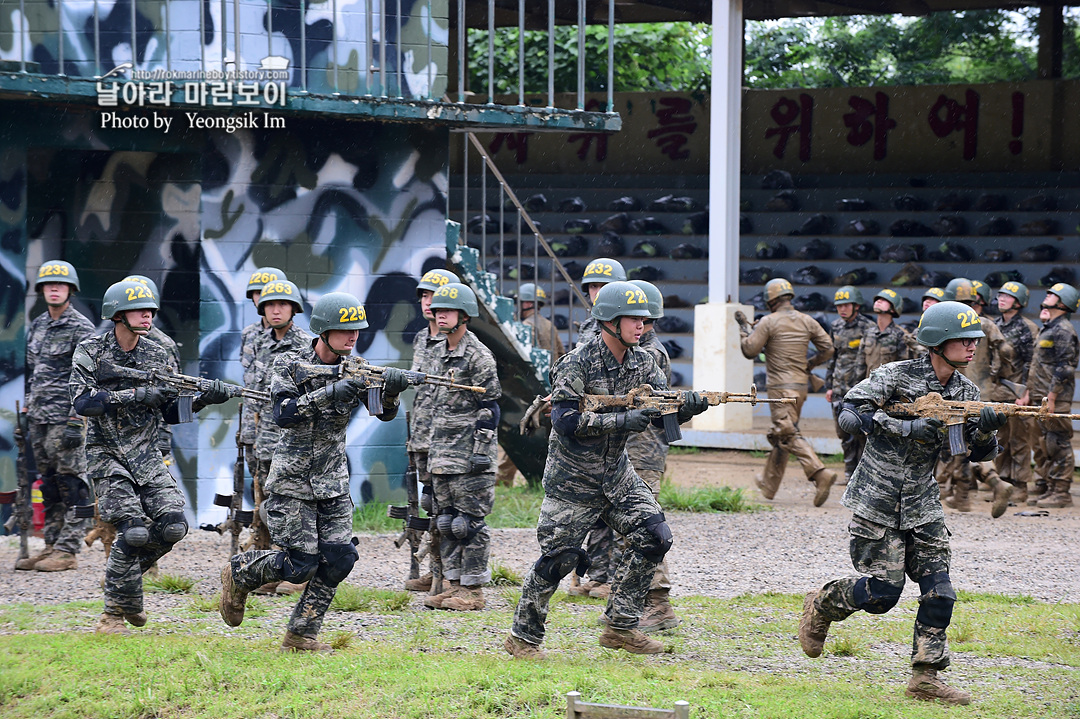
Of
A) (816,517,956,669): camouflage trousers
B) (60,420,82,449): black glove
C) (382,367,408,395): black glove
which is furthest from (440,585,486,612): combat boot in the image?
(60,420,82,449): black glove

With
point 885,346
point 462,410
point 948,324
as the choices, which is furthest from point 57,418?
point 885,346

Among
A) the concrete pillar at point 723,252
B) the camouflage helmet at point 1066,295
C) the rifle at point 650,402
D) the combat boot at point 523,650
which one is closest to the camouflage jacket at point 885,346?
the camouflage helmet at point 1066,295

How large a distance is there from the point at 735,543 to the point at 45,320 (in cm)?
584

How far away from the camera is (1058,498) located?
1327cm

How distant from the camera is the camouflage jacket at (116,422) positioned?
25.7ft

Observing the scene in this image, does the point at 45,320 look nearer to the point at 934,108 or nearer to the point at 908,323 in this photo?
the point at 908,323

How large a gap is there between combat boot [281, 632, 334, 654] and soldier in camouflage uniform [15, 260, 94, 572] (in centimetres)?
Result: 330

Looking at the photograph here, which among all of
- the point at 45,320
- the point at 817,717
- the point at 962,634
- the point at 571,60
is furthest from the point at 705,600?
the point at 571,60

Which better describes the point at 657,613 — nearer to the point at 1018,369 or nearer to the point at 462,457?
the point at 462,457

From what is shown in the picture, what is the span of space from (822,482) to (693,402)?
6.10 meters

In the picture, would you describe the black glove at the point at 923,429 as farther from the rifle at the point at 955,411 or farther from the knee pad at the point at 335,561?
the knee pad at the point at 335,561

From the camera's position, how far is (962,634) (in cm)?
791

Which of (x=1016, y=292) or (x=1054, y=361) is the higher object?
(x=1016, y=292)

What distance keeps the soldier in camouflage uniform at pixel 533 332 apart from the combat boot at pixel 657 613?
5.11 m
